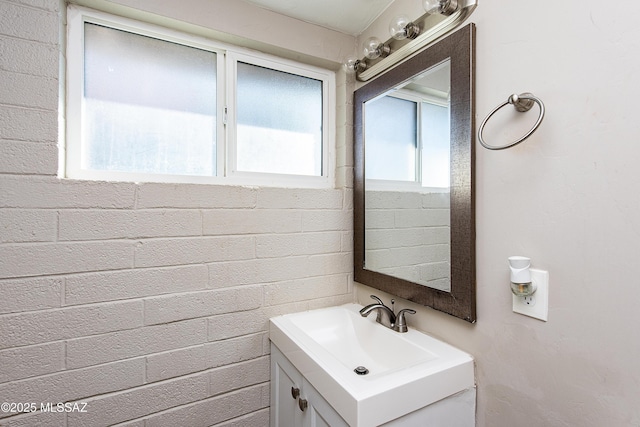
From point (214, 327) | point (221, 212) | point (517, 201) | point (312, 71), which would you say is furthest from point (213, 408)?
point (312, 71)

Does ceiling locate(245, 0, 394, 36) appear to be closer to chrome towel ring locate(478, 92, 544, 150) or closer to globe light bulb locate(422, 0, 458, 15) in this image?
globe light bulb locate(422, 0, 458, 15)

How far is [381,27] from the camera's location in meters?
1.48

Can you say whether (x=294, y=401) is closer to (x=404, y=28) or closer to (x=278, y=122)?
(x=278, y=122)

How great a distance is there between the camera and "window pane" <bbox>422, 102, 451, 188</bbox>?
1136mm

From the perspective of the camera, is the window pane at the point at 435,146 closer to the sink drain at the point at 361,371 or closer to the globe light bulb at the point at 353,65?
the globe light bulb at the point at 353,65

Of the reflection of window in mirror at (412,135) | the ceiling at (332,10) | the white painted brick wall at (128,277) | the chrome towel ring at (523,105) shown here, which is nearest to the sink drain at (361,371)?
the white painted brick wall at (128,277)

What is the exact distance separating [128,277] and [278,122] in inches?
38.3

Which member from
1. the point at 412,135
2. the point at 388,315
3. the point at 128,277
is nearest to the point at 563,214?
the point at 412,135

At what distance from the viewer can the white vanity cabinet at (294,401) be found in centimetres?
100

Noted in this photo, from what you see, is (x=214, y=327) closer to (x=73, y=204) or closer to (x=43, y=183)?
(x=73, y=204)

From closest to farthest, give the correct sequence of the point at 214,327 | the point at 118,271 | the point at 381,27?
the point at 118,271 < the point at 214,327 < the point at 381,27

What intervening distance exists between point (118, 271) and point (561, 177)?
1485mm

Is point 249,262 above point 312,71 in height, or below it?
below

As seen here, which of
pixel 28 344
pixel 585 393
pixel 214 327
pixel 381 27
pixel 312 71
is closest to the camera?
pixel 585 393
